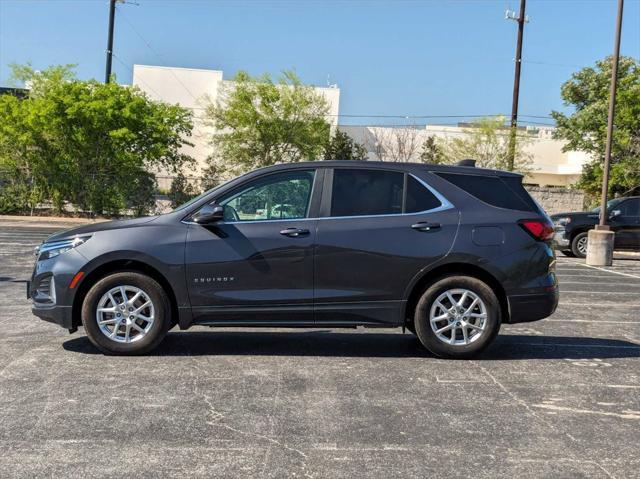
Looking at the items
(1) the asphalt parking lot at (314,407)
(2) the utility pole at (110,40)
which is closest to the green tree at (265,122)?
(2) the utility pole at (110,40)

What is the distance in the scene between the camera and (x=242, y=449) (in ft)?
14.4

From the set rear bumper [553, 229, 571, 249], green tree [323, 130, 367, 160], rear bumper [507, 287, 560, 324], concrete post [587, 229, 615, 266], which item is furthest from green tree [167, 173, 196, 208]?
rear bumper [507, 287, 560, 324]

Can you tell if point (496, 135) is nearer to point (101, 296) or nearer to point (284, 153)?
point (284, 153)

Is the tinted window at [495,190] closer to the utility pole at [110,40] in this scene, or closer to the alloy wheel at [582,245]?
the alloy wheel at [582,245]

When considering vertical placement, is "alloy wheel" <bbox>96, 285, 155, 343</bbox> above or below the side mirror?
below

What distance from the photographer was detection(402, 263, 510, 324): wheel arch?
6.75 metres

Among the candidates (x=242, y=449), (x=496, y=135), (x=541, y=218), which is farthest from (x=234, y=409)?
(x=496, y=135)

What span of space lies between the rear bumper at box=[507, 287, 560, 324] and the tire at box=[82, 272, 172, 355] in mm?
3125

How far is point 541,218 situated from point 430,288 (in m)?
1.25

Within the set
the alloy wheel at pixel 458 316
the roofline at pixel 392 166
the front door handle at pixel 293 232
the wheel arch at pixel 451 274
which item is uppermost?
the roofline at pixel 392 166

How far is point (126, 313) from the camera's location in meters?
6.54

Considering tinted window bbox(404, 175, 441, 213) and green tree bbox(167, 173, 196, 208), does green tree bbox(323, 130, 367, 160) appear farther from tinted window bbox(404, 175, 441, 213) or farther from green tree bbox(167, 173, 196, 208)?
tinted window bbox(404, 175, 441, 213)

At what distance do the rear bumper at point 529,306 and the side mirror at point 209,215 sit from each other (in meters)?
2.73

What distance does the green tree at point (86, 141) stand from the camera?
91.0 feet
